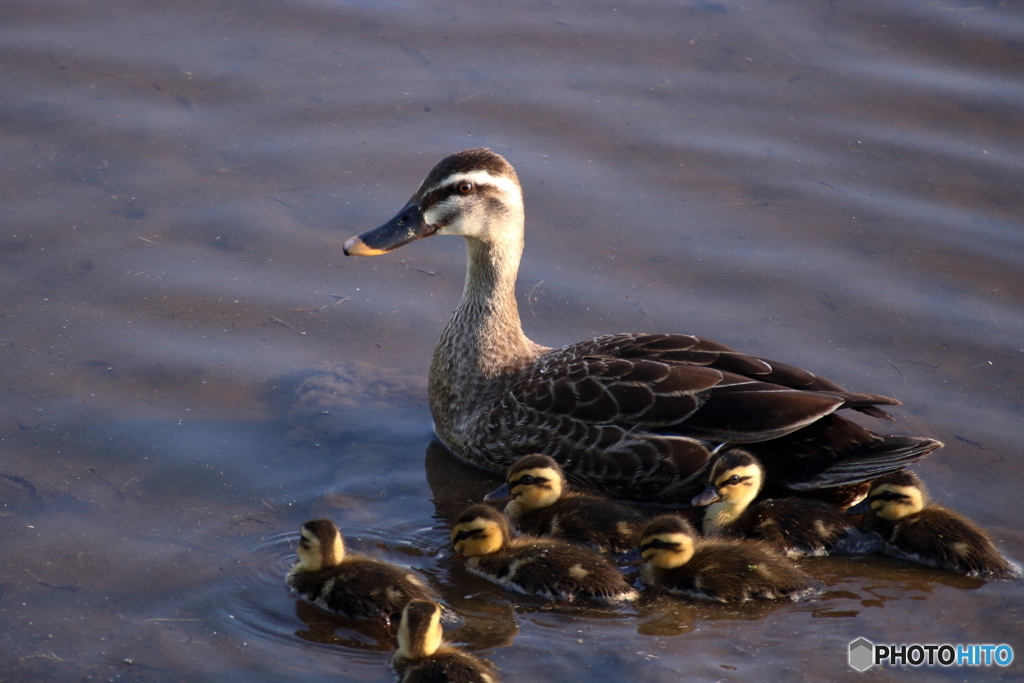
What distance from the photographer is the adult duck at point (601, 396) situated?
5.50 m

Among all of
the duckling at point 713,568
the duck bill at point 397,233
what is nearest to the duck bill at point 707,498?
the duckling at point 713,568

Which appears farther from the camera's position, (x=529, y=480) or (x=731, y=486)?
(x=529, y=480)

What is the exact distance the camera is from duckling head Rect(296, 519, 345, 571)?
4.91 metres

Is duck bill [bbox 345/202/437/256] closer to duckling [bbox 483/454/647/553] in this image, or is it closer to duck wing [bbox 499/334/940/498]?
duck wing [bbox 499/334/940/498]

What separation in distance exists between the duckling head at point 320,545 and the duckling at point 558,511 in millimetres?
884

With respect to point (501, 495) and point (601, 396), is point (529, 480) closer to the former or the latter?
point (501, 495)

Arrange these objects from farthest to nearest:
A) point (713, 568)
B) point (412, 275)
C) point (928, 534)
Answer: point (412, 275), point (928, 534), point (713, 568)

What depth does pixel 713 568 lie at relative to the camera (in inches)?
199

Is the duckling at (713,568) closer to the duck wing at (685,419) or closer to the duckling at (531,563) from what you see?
the duckling at (531,563)

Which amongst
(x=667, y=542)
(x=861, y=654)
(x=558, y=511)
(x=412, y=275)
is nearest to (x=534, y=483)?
(x=558, y=511)

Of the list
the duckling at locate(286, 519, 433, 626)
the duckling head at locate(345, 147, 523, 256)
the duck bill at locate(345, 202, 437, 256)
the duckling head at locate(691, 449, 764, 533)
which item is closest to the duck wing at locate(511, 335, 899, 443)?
A: the duckling head at locate(691, 449, 764, 533)

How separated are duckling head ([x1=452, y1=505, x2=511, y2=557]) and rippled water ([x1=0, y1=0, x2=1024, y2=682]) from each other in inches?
7.9

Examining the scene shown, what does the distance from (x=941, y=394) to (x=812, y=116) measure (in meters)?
2.88

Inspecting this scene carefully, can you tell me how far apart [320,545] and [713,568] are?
1.62m
